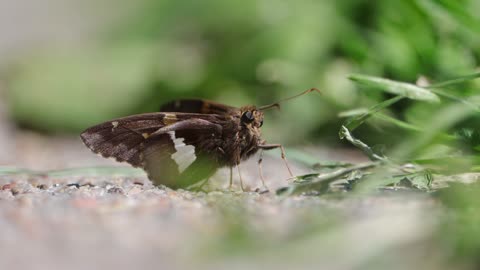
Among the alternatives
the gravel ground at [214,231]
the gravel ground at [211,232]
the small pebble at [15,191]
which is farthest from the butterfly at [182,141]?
the gravel ground at [211,232]

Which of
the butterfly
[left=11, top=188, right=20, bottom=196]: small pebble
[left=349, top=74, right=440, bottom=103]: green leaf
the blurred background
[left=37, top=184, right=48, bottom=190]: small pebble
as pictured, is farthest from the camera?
the butterfly

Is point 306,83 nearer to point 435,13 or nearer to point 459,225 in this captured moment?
point 435,13

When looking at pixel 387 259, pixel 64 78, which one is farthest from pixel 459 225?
pixel 64 78

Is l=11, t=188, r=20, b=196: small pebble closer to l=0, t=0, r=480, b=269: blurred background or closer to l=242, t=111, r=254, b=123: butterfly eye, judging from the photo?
l=0, t=0, r=480, b=269: blurred background

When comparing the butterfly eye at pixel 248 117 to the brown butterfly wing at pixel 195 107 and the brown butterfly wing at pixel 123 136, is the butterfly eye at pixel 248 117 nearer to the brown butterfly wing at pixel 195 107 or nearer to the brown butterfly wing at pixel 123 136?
the brown butterfly wing at pixel 195 107

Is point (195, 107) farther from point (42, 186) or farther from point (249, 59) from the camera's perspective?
point (249, 59)

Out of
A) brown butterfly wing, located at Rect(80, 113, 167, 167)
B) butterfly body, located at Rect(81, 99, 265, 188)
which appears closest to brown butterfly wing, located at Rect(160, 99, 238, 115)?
butterfly body, located at Rect(81, 99, 265, 188)

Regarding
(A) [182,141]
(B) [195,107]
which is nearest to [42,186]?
(A) [182,141]
